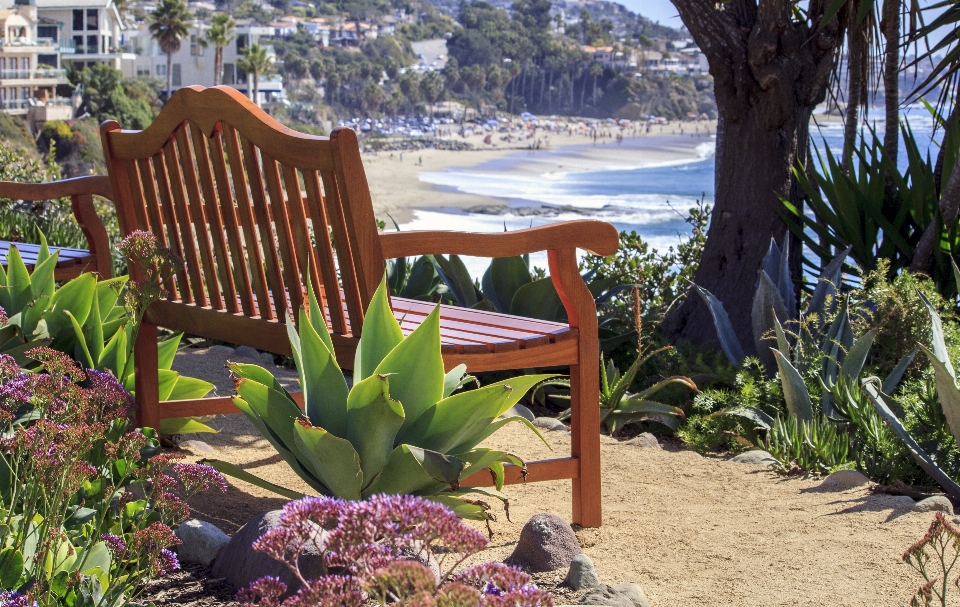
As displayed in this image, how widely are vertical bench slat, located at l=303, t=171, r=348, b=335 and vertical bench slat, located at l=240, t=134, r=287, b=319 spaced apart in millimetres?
111

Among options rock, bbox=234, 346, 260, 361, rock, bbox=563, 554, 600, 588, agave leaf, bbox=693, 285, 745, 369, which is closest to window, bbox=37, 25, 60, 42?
rock, bbox=234, 346, 260, 361

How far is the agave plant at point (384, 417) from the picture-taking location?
1824mm

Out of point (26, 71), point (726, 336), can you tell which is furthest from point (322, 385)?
point (26, 71)

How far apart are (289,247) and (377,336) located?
44cm

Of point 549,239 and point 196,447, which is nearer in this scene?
point 549,239

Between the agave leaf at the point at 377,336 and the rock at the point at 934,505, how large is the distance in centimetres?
144

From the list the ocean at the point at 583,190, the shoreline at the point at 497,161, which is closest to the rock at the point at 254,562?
the ocean at the point at 583,190

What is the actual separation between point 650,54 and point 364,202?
109 meters

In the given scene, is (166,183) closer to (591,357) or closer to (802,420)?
(591,357)

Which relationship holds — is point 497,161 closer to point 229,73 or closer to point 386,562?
point 229,73

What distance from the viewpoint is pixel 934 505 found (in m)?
2.62

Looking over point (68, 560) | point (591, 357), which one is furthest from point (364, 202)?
point (68, 560)

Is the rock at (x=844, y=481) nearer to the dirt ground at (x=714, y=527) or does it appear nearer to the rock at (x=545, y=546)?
the dirt ground at (x=714, y=527)

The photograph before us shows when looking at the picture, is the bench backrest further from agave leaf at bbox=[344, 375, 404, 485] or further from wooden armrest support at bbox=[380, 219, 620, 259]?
agave leaf at bbox=[344, 375, 404, 485]
